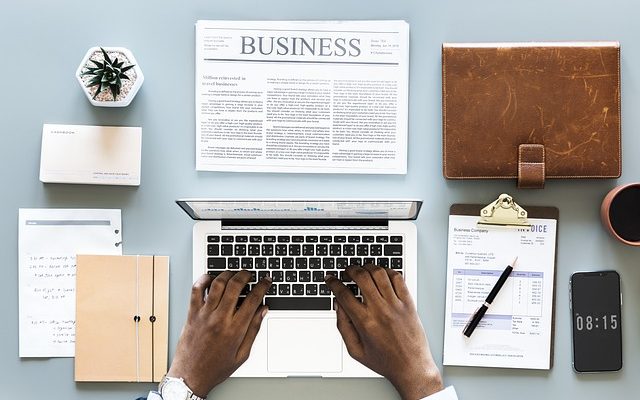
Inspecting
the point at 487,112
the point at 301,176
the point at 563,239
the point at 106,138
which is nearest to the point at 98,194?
the point at 106,138

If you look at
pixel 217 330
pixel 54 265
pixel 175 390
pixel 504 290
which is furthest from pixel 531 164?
pixel 54 265

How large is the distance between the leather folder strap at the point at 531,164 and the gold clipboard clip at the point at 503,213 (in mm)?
46

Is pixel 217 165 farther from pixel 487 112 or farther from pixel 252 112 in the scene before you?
pixel 487 112

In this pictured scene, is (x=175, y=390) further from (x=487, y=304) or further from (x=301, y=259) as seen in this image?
(x=487, y=304)

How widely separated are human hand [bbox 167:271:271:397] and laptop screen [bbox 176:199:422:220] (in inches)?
4.1

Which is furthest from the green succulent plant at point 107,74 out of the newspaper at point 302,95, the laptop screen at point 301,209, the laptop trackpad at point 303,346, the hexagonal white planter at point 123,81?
the laptop trackpad at point 303,346

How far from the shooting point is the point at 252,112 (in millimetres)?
1032

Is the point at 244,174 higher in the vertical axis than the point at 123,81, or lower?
lower

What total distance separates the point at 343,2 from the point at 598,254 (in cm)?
65

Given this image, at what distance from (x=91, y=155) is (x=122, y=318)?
30cm

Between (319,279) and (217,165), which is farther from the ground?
(217,165)

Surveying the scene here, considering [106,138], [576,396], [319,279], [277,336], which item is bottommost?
[576,396]

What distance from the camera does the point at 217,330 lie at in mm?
969

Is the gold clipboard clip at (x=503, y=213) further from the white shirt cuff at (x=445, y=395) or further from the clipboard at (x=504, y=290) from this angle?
the white shirt cuff at (x=445, y=395)
